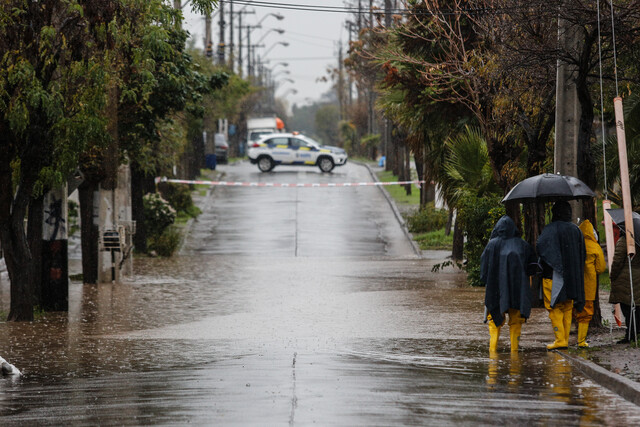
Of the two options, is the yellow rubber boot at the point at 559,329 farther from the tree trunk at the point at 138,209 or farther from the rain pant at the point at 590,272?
the tree trunk at the point at 138,209

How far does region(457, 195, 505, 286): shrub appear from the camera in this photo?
774 inches

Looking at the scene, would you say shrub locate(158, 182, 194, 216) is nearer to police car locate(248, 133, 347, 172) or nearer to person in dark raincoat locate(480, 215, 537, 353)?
police car locate(248, 133, 347, 172)

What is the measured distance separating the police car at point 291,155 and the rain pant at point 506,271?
41.4 metres

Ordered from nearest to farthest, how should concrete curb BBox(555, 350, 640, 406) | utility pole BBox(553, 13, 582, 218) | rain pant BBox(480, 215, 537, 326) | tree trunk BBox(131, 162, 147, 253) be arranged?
concrete curb BBox(555, 350, 640, 406) → rain pant BBox(480, 215, 537, 326) → utility pole BBox(553, 13, 582, 218) → tree trunk BBox(131, 162, 147, 253)

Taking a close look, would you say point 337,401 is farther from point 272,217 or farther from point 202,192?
point 202,192

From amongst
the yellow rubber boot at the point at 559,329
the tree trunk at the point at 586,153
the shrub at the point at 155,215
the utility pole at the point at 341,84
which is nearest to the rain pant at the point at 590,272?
the yellow rubber boot at the point at 559,329

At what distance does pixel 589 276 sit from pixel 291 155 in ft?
137

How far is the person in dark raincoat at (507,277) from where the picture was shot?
1155 cm

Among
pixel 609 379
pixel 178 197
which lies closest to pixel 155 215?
pixel 178 197

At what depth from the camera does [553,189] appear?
1213 centimetres

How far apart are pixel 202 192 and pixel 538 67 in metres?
31.1

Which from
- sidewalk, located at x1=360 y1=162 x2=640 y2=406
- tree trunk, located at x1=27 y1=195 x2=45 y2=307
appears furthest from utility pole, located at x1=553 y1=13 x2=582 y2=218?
tree trunk, located at x1=27 y1=195 x2=45 y2=307

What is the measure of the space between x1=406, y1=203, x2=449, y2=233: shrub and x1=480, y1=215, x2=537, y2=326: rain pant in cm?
2145

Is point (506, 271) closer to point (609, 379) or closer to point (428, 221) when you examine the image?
point (609, 379)
